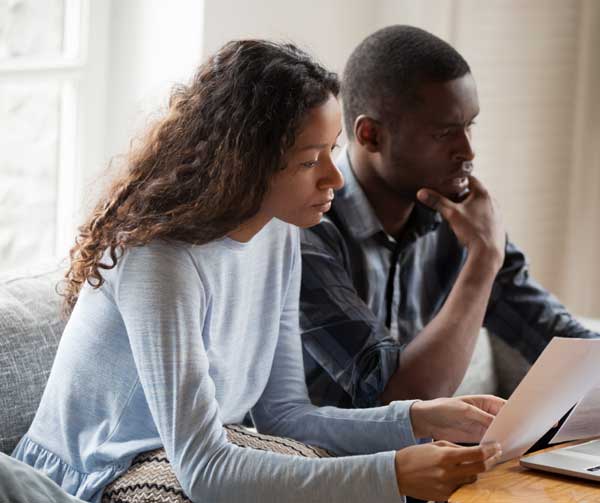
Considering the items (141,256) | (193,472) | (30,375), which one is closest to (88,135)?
(30,375)

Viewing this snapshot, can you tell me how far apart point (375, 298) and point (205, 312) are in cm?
58

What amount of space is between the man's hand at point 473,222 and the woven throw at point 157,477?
0.59 m

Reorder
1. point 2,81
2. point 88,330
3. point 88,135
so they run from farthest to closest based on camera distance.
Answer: point 88,135, point 2,81, point 88,330

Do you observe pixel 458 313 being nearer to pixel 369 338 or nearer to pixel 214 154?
pixel 369 338

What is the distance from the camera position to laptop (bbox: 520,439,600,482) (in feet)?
4.39

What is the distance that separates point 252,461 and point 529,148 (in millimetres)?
1827

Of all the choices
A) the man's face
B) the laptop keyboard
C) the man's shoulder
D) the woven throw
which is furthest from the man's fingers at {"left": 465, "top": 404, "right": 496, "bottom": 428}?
the man's face

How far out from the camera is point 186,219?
1.45 metres

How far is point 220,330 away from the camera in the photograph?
156 centimetres

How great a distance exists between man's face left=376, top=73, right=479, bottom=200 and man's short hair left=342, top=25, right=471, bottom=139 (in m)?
0.02

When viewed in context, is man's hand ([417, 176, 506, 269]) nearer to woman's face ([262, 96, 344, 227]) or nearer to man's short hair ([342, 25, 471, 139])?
man's short hair ([342, 25, 471, 139])

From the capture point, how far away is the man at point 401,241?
5.98 ft

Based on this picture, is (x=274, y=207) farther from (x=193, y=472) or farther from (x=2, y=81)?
(x=2, y=81)

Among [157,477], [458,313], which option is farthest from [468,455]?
[458,313]
